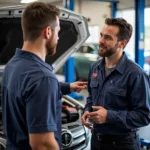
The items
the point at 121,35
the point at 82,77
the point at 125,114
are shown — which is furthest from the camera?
the point at 82,77

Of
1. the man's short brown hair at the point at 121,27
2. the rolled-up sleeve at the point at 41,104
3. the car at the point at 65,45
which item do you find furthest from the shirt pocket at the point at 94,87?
the rolled-up sleeve at the point at 41,104

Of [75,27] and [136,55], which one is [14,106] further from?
[136,55]

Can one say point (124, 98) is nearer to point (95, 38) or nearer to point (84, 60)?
point (84, 60)

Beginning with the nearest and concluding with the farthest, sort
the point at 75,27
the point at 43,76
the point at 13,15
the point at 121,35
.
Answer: the point at 43,76, the point at 121,35, the point at 13,15, the point at 75,27

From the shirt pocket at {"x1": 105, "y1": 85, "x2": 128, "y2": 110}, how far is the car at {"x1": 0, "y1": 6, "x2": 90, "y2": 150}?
28.6 inches

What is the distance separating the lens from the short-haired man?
132 cm

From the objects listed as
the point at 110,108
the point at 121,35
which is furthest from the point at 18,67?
the point at 121,35

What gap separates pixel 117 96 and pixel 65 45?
1.40m

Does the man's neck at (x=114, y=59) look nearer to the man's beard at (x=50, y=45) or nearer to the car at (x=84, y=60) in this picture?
the man's beard at (x=50, y=45)

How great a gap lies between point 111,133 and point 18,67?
3.16ft

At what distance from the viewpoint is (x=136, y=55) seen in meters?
6.24

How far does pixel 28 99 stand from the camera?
1.32 metres

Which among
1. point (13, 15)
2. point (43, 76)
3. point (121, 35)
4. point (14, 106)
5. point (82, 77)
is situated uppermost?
point (13, 15)

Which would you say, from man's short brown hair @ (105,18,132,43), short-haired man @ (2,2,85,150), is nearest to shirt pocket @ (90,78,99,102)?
man's short brown hair @ (105,18,132,43)
